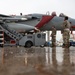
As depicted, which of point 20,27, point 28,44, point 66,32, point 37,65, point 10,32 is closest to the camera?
point 37,65

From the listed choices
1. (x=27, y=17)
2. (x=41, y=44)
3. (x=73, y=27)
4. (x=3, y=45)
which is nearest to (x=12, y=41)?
(x=3, y=45)

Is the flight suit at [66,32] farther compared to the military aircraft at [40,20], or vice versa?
the military aircraft at [40,20]

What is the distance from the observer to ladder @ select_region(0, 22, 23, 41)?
1651cm

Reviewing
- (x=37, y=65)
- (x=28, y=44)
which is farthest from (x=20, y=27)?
(x=37, y=65)

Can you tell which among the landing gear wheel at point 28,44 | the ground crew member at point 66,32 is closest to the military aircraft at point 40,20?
the landing gear wheel at point 28,44

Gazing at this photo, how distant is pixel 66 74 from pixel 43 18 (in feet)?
53.3

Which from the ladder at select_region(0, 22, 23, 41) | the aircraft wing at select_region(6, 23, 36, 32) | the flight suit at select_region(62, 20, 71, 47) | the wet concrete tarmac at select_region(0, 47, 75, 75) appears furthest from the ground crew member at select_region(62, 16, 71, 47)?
the wet concrete tarmac at select_region(0, 47, 75, 75)

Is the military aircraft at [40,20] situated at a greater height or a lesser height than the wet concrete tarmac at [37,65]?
greater

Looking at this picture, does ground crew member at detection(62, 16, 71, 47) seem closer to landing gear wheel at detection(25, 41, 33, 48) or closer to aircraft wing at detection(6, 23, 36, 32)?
landing gear wheel at detection(25, 41, 33, 48)

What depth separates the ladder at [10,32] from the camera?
16506 mm

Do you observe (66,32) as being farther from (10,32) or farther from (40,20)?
(40,20)

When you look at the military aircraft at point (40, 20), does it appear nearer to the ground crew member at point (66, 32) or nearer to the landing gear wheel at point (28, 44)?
the landing gear wheel at point (28, 44)

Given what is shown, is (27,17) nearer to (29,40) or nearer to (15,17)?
(15,17)

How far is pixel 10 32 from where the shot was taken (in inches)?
674
